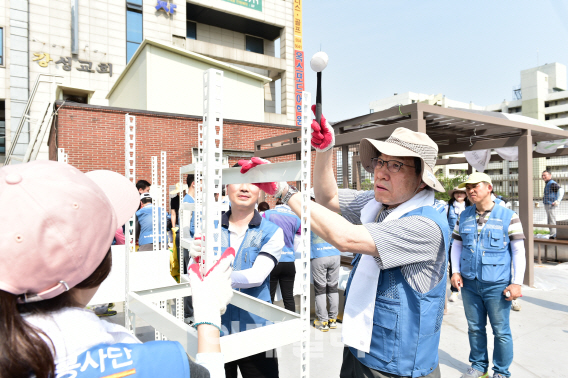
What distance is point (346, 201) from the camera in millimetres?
2025

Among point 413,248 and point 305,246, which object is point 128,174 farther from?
point 413,248

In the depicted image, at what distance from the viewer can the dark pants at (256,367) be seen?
211 cm

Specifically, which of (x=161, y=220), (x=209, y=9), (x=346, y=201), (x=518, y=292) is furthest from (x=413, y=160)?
(x=209, y=9)

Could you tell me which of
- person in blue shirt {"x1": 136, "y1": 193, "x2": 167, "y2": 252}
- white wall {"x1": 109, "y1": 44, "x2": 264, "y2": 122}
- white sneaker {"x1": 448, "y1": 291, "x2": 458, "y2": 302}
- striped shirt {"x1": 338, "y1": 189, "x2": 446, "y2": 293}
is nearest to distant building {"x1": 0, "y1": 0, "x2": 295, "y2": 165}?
white wall {"x1": 109, "y1": 44, "x2": 264, "y2": 122}

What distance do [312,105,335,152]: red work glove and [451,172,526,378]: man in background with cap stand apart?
234 cm

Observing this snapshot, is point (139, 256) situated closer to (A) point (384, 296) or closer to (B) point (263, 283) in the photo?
(B) point (263, 283)

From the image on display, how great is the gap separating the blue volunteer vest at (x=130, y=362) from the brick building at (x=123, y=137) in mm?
11043

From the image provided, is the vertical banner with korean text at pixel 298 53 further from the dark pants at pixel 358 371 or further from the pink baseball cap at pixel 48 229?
the pink baseball cap at pixel 48 229

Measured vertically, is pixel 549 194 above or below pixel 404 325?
above

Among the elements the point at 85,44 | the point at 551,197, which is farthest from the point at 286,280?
the point at 85,44

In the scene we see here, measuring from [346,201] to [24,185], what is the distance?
5.25ft

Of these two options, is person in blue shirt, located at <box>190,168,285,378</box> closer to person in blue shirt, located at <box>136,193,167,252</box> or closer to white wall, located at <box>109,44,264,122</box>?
person in blue shirt, located at <box>136,193,167,252</box>

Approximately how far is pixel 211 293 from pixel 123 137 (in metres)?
11.2

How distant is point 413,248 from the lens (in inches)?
57.2
